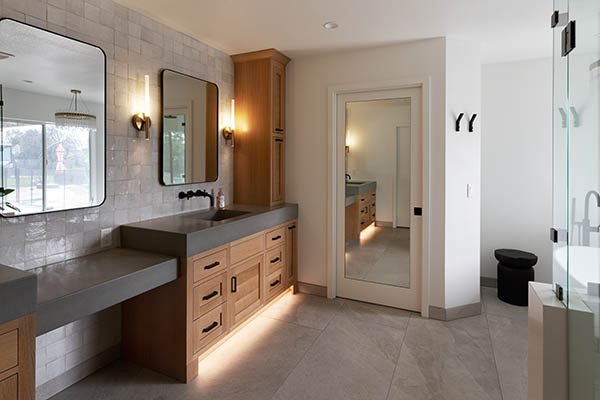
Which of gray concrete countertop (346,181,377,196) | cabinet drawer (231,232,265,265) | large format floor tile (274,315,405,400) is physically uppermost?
gray concrete countertop (346,181,377,196)

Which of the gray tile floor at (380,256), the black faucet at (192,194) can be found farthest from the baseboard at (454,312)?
the black faucet at (192,194)

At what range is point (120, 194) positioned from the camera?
2455mm

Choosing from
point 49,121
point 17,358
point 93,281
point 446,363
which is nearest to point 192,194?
point 49,121

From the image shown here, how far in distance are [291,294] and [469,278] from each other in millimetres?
1804

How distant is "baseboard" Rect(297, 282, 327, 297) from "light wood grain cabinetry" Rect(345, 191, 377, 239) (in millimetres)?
642

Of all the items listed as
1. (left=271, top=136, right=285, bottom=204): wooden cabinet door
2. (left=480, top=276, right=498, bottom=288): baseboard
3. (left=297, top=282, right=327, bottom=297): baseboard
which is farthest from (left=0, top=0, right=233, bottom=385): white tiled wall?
(left=480, top=276, right=498, bottom=288): baseboard

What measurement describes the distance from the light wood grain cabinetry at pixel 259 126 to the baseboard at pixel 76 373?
1802 mm

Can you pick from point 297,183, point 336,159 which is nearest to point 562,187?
point 336,159

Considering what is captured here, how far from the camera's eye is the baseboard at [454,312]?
315 cm

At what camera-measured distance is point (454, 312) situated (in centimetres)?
317

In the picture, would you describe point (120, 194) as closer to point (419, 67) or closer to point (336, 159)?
point (336, 159)

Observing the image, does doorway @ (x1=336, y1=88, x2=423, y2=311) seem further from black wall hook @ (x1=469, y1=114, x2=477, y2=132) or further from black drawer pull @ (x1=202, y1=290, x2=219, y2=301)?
black drawer pull @ (x1=202, y1=290, x2=219, y2=301)

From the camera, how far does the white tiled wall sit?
1956 millimetres

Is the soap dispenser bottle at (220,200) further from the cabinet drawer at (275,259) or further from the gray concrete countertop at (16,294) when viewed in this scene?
the gray concrete countertop at (16,294)
